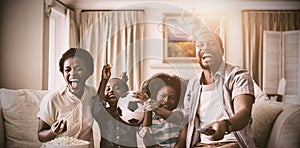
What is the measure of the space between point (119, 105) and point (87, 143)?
0.26 metres

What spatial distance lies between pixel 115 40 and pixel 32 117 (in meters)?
0.61

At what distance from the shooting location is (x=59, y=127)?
225 cm

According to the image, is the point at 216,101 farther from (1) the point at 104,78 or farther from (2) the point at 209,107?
(1) the point at 104,78

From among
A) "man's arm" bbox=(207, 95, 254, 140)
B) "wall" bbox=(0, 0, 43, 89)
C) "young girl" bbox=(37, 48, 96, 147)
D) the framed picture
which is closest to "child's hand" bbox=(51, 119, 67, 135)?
"young girl" bbox=(37, 48, 96, 147)

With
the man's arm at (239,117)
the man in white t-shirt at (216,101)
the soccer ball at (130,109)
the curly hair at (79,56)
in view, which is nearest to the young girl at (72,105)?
the curly hair at (79,56)

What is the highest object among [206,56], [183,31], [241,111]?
[183,31]

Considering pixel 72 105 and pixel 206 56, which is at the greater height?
pixel 206 56

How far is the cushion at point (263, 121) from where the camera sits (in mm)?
2117

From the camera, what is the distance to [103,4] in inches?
89.3

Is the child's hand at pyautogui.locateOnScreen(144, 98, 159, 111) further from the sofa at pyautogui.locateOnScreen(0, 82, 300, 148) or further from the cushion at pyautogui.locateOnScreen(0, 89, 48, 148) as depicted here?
the cushion at pyautogui.locateOnScreen(0, 89, 48, 148)

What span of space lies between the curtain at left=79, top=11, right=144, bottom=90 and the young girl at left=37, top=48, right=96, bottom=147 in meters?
0.05

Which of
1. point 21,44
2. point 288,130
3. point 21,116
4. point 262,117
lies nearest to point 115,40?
point 21,44

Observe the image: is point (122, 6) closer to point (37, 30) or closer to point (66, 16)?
point (66, 16)

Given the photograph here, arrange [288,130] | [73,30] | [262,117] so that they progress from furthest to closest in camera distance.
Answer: [73,30]
[262,117]
[288,130]
